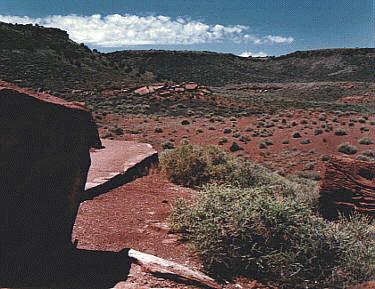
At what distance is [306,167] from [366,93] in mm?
41048

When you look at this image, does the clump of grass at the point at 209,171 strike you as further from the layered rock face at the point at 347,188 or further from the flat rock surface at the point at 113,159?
the flat rock surface at the point at 113,159

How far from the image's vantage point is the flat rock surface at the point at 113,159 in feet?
24.1

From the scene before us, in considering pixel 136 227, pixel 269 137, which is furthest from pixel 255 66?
→ pixel 136 227

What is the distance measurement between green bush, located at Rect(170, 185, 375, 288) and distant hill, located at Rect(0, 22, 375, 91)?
33.6 metres

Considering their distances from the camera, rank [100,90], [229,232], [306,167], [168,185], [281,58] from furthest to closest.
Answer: [281,58]
[100,90]
[306,167]
[168,185]
[229,232]

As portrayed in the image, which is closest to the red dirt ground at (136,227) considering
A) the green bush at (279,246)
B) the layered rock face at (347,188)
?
the green bush at (279,246)

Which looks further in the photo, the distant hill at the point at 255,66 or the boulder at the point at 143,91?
the distant hill at the point at 255,66

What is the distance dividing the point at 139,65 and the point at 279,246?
76.4 metres

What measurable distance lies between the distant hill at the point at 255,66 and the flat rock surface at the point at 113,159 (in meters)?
59.6

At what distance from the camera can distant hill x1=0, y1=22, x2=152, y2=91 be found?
3755 centimetres

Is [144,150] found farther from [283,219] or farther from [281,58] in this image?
[281,58]

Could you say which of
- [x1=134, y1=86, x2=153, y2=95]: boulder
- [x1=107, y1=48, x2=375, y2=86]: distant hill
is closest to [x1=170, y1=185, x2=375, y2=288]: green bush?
[x1=134, y1=86, x2=153, y2=95]: boulder

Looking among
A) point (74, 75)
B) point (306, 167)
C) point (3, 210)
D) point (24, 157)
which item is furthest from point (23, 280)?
point (74, 75)

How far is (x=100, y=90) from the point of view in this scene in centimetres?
3800
